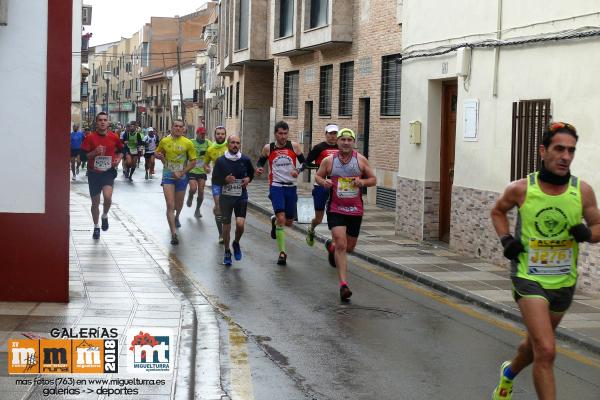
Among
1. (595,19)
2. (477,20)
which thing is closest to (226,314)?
(595,19)

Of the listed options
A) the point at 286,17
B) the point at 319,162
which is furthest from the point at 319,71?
the point at 319,162

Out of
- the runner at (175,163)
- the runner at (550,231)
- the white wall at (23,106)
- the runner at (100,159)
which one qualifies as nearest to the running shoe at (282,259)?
the runner at (175,163)

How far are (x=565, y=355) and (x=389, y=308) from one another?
2454 millimetres

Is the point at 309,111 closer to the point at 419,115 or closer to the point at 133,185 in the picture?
the point at 133,185

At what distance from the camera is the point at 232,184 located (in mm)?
13875

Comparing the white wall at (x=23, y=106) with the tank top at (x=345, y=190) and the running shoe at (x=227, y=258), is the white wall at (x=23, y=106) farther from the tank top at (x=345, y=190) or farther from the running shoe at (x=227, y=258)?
the running shoe at (x=227, y=258)

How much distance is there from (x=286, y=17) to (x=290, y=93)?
99.2 inches

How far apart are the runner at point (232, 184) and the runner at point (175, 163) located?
8.21 ft

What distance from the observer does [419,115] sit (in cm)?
1727

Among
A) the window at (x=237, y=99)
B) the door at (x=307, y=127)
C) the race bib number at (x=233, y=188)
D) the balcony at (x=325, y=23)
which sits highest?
the balcony at (x=325, y=23)

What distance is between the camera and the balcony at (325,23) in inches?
1083

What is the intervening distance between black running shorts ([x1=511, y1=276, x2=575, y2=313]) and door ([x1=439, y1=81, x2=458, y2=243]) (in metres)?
10.5

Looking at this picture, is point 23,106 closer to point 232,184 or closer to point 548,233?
point 232,184

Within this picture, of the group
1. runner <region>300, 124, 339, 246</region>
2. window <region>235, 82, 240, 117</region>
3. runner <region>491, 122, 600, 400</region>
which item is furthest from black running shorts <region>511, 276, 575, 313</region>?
window <region>235, 82, 240, 117</region>
